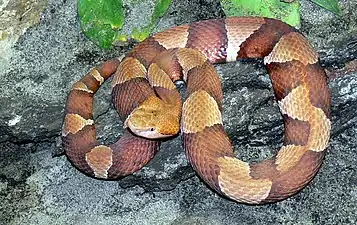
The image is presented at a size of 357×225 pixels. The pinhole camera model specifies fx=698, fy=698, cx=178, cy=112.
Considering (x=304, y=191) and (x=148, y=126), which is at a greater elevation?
(x=148, y=126)

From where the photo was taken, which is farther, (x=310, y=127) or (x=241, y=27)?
(x=241, y=27)

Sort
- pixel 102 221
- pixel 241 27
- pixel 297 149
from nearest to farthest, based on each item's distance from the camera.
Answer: pixel 297 149, pixel 102 221, pixel 241 27

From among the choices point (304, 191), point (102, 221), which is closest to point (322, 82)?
point (304, 191)

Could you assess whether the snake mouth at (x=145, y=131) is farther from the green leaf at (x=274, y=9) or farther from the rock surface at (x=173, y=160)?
the green leaf at (x=274, y=9)

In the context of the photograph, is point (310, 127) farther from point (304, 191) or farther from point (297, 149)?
point (304, 191)

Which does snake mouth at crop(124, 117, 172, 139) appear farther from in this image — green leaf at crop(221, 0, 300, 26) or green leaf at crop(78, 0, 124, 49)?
green leaf at crop(221, 0, 300, 26)

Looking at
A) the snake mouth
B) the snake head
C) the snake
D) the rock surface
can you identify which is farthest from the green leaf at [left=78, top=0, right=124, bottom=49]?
the snake mouth

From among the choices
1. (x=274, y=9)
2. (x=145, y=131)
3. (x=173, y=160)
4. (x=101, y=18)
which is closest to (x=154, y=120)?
(x=145, y=131)

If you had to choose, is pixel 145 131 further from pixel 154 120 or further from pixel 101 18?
pixel 101 18
